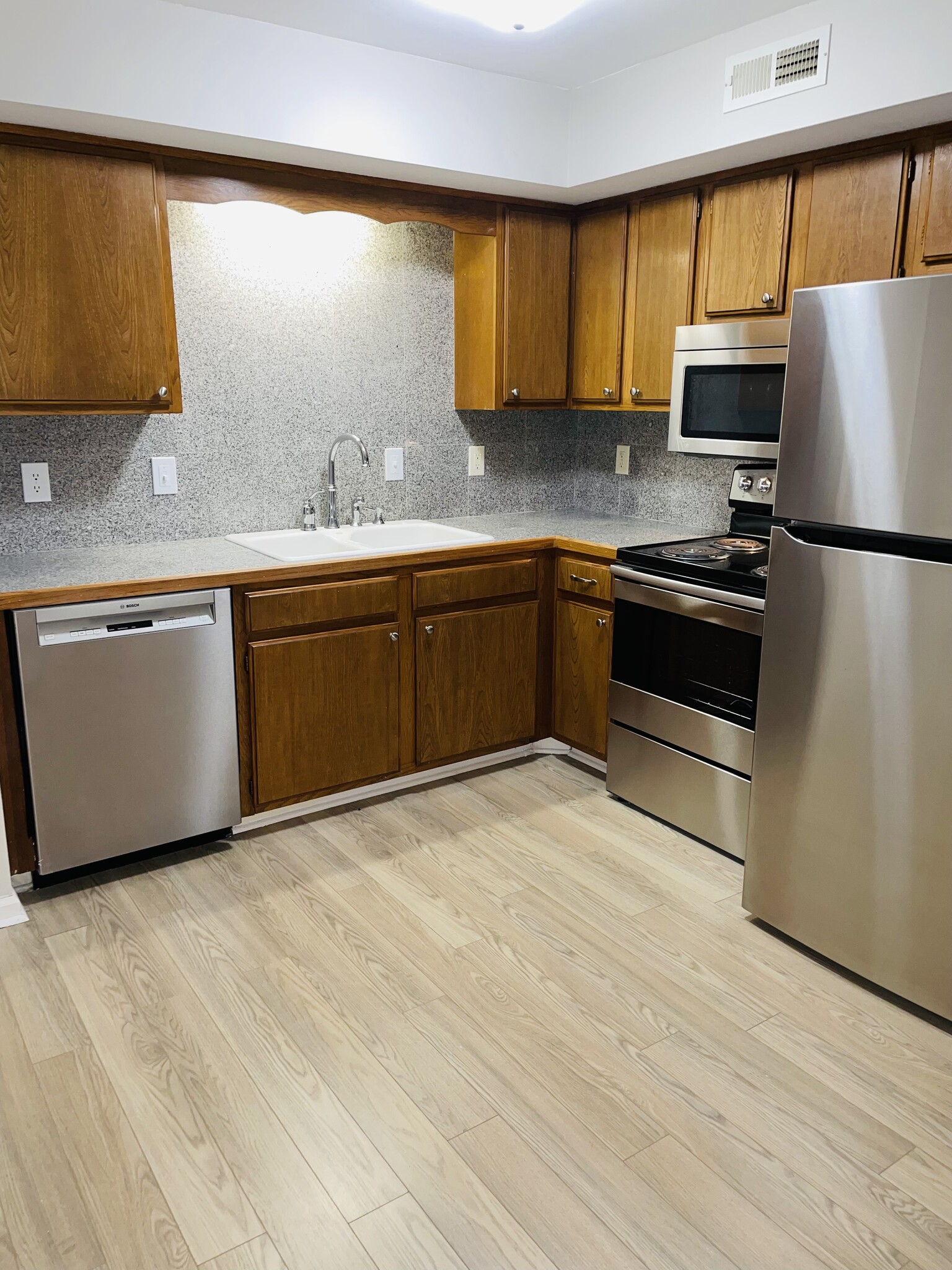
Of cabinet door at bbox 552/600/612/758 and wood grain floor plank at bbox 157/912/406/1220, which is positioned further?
cabinet door at bbox 552/600/612/758

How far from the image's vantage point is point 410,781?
11.1ft

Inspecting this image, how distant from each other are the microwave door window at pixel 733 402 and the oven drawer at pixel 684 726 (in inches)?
34.0

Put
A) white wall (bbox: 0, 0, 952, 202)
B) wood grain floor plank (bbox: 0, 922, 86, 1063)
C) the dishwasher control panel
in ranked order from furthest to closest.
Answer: the dishwasher control panel < white wall (bbox: 0, 0, 952, 202) < wood grain floor plank (bbox: 0, 922, 86, 1063)

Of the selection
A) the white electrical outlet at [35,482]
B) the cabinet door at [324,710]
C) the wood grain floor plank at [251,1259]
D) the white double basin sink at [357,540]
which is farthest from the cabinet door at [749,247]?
the wood grain floor plank at [251,1259]

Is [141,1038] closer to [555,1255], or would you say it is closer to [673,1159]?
[555,1255]

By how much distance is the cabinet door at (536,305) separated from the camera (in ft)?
11.4

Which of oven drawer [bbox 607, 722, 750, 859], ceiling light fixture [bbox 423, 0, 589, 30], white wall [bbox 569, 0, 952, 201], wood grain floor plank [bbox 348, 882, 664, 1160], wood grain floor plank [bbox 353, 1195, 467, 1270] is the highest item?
ceiling light fixture [bbox 423, 0, 589, 30]

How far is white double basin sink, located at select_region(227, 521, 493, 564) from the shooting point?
120 inches

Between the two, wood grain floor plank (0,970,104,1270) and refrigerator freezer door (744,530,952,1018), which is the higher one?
refrigerator freezer door (744,530,952,1018)

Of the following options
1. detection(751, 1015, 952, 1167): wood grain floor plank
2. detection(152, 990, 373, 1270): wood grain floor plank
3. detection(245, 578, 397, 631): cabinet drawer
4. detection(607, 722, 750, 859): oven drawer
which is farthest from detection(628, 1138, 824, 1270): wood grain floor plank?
detection(245, 578, 397, 631): cabinet drawer

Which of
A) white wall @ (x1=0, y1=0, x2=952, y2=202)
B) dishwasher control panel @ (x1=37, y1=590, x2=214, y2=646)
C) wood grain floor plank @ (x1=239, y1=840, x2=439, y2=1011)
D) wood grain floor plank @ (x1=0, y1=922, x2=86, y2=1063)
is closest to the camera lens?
wood grain floor plank @ (x1=0, y1=922, x2=86, y2=1063)

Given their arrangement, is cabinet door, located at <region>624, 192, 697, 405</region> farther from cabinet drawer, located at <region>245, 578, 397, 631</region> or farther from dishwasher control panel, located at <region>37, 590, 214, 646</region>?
dishwasher control panel, located at <region>37, 590, 214, 646</region>

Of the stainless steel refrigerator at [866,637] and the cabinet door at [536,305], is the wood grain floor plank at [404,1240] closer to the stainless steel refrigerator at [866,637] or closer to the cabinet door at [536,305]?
the stainless steel refrigerator at [866,637]

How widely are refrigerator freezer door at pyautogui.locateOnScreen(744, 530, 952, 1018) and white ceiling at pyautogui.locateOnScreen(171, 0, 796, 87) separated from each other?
4.98 feet
